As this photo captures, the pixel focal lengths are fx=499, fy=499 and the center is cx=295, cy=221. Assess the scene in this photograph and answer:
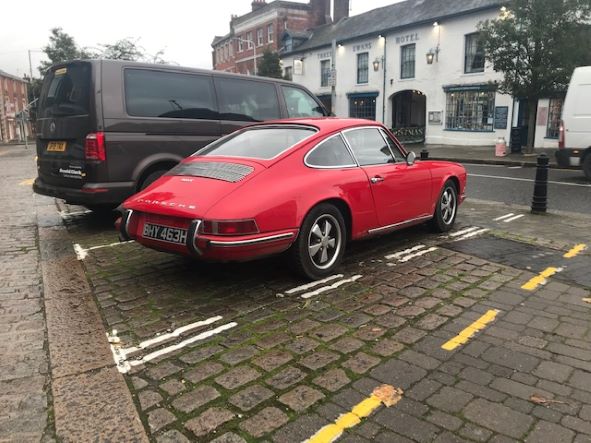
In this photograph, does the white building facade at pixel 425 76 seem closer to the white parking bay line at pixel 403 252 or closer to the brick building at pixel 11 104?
the white parking bay line at pixel 403 252

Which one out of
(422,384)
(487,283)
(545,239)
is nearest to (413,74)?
(545,239)

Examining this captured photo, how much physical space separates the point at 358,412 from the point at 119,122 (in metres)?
4.76

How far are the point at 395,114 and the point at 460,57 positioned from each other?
21.1 ft

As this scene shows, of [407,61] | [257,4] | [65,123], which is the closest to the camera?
[65,123]

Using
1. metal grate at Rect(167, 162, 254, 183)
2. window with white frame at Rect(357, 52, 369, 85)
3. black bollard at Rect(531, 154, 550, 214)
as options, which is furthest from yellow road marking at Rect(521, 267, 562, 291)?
window with white frame at Rect(357, 52, 369, 85)

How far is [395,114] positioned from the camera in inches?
1219

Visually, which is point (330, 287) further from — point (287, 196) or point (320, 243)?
point (287, 196)

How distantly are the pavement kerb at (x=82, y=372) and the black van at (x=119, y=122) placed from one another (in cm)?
162

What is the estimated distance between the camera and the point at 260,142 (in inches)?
194

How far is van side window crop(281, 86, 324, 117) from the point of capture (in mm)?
7961

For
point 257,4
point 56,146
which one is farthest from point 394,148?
point 257,4

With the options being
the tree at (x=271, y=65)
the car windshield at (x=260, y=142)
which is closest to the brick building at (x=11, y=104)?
the tree at (x=271, y=65)

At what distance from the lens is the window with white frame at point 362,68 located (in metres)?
31.1

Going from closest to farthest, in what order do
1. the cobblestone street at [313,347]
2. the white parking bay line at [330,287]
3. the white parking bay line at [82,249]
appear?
the cobblestone street at [313,347] → the white parking bay line at [330,287] → the white parking bay line at [82,249]
